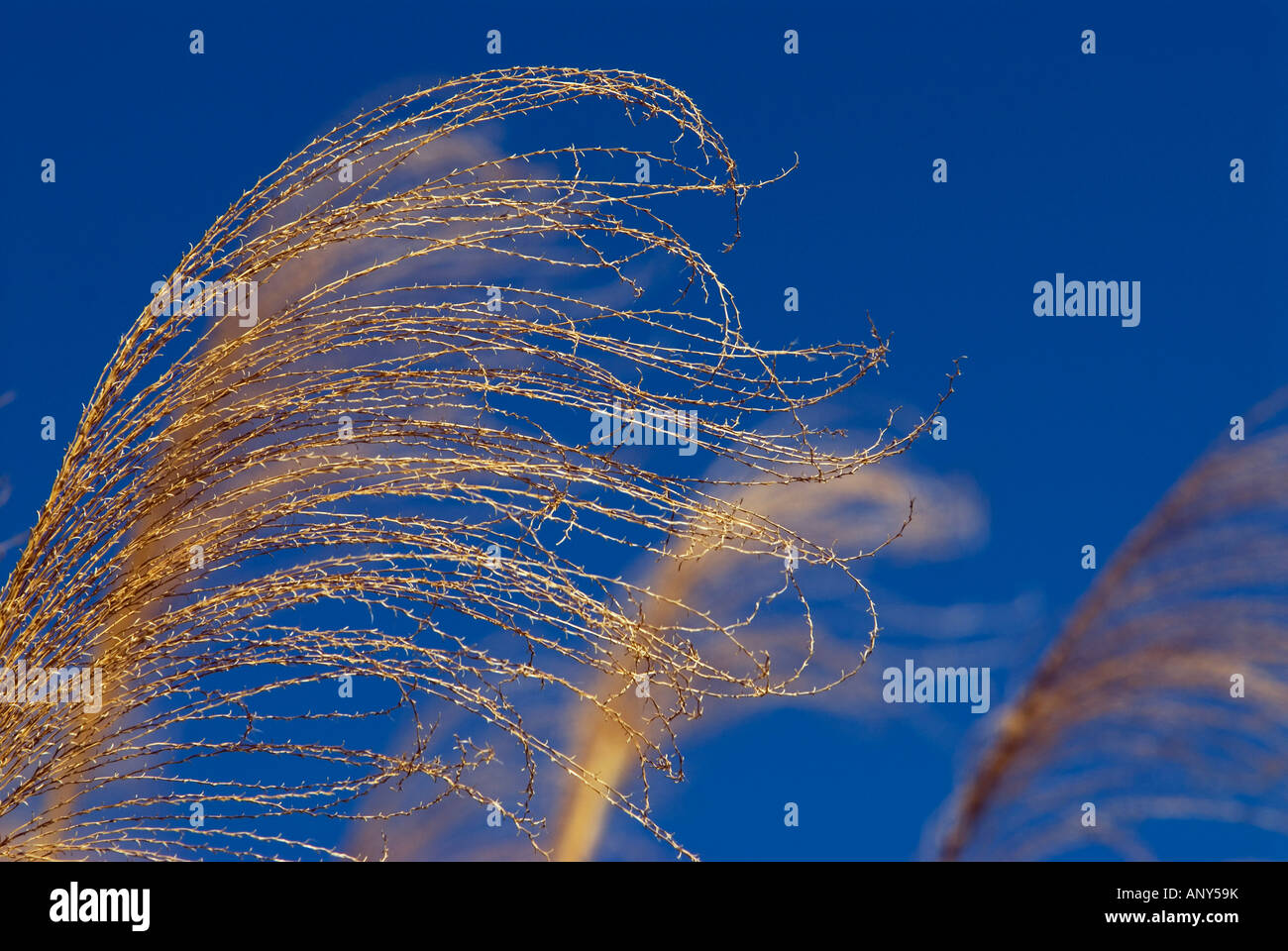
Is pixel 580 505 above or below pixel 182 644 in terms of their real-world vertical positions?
above

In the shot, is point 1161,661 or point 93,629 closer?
point 93,629

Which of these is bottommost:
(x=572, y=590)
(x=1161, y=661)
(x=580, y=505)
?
(x=1161, y=661)

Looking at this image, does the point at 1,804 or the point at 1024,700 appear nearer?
the point at 1,804

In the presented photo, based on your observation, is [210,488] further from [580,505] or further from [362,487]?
[580,505]
